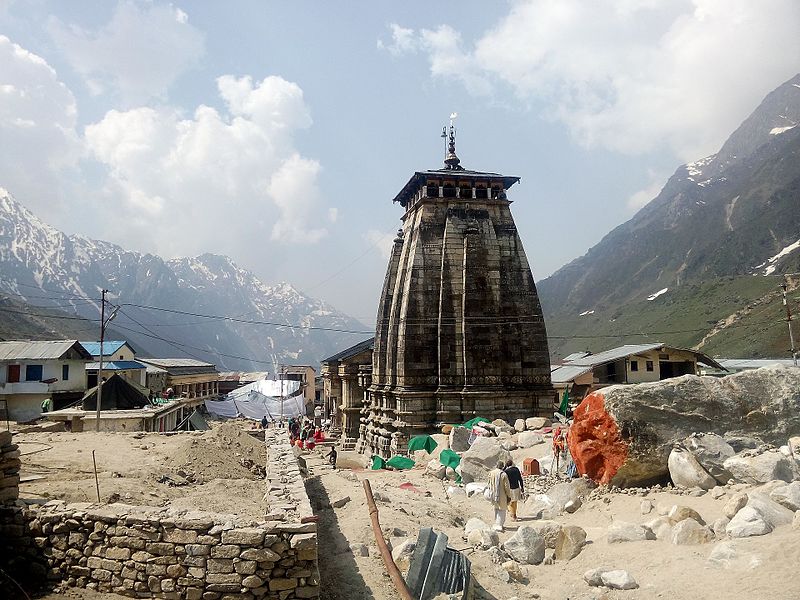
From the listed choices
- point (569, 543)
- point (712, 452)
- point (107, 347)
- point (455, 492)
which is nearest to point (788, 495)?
point (712, 452)

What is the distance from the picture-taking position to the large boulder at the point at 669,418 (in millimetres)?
13203

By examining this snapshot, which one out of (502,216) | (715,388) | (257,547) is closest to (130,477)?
(257,547)

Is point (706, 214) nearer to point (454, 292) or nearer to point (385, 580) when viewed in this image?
point (454, 292)

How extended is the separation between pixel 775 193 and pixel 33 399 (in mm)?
151601

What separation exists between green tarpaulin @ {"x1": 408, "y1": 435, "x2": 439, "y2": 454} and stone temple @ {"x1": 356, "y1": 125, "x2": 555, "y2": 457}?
2996 millimetres

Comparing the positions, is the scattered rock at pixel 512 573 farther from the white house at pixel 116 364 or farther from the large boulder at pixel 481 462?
the white house at pixel 116 364

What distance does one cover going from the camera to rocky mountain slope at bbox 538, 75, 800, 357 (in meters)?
89.4

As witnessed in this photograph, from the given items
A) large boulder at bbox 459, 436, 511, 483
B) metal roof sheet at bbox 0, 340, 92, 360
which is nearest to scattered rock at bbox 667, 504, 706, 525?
large boulder at bbox 459, 436, 511, 483

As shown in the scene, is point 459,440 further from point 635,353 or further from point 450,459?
point 635,353

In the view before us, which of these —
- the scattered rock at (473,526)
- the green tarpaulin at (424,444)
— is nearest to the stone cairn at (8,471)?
the scattered rock at (473,526)

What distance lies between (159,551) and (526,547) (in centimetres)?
600

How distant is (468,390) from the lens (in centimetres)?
2831

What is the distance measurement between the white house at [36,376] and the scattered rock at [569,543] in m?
41.4

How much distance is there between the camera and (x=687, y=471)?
483 inches
